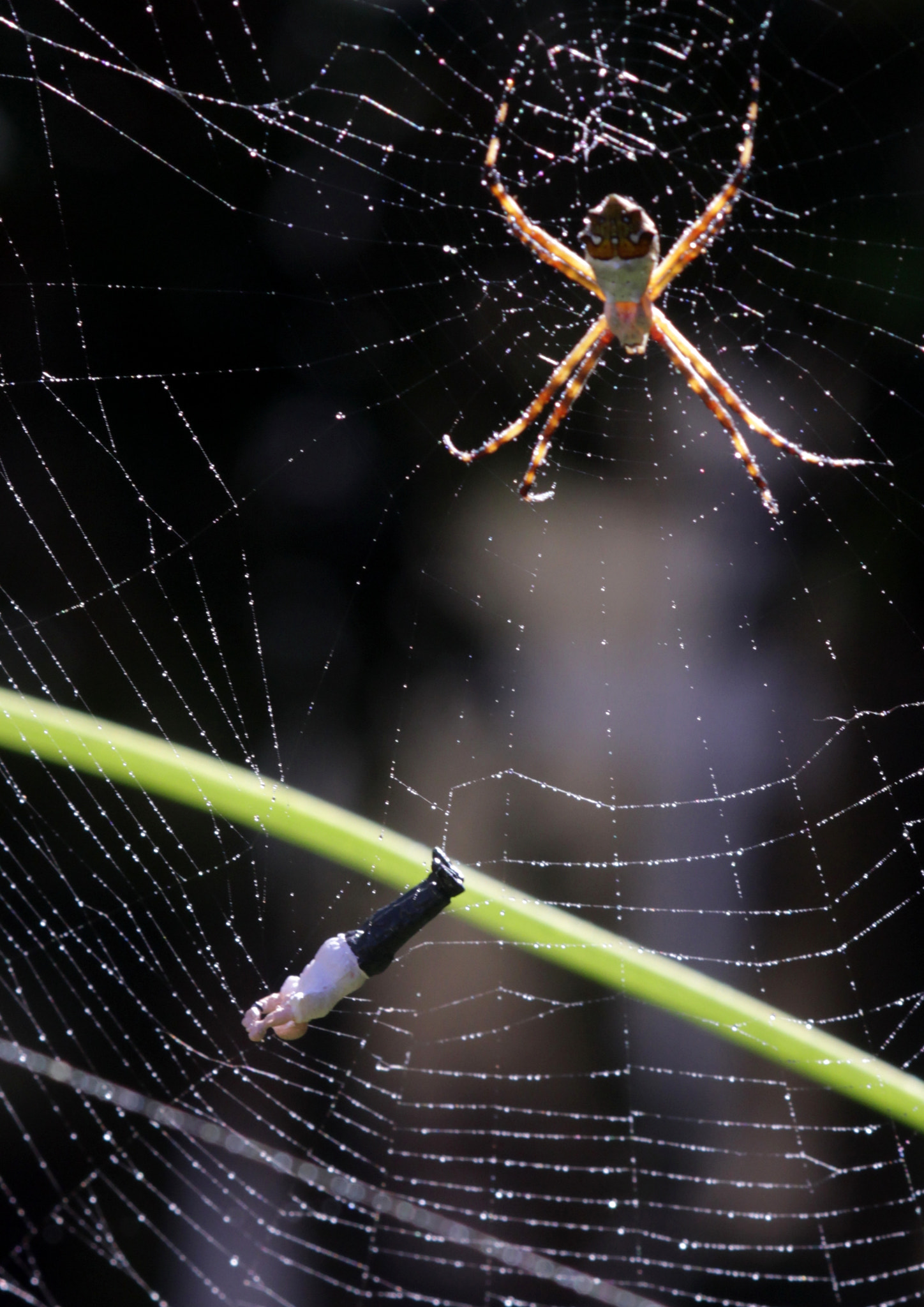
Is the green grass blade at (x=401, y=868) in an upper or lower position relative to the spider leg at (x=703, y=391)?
lower

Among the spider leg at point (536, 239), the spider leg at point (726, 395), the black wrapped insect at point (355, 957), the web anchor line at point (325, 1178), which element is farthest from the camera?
the spider leg at point (726, 395)

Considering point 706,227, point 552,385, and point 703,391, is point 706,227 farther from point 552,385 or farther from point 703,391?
point 552,385

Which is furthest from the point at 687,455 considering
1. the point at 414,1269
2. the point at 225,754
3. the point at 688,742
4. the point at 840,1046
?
the point at 414,1269

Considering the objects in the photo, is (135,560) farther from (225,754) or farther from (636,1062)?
(636,1062)

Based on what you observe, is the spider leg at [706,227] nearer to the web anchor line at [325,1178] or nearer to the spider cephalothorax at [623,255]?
the spider cephalothorax at [623,255]

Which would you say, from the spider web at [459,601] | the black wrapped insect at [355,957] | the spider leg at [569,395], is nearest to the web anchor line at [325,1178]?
the spider web at [459,601]

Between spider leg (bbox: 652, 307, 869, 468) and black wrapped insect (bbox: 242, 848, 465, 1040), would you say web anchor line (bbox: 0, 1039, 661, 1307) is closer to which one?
black wrapped insect (bbox: 242, 848, 465, 1040)
